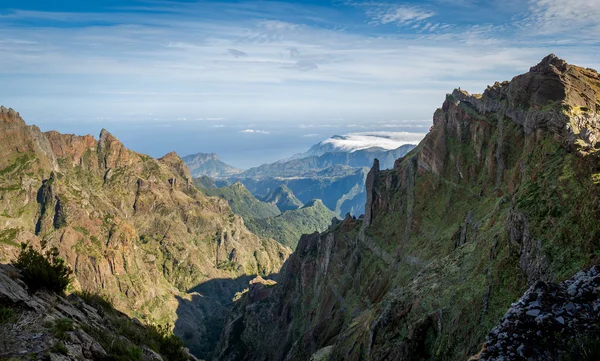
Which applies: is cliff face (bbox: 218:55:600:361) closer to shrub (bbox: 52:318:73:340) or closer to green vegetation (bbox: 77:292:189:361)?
green vegetation (bbox: 77:292:189:361)

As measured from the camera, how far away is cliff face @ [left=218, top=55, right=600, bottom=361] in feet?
92.4

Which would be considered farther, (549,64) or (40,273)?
(549,64)

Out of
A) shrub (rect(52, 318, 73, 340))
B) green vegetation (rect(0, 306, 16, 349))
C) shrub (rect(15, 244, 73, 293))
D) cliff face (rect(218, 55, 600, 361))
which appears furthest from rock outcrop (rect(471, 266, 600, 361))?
shrub (rect(15, 244, 73, 293))

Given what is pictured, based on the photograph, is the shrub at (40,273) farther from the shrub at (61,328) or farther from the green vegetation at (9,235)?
the green vegetation at (9,235)

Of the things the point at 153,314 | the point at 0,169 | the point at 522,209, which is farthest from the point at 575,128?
A: the point at 0,169

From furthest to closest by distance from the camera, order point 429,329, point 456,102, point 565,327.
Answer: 1. point 456,102
2. point 429,329
3. point 565,327

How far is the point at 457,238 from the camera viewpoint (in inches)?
2175

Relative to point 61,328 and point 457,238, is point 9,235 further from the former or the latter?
point 61,328

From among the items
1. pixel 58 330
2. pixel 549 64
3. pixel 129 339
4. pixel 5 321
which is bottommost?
pixel 129 339

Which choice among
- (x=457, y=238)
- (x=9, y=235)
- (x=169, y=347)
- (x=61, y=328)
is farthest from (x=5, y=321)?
(x=9, y=235)

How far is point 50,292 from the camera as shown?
22.5m

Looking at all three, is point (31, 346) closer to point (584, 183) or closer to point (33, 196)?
point (584, 183)

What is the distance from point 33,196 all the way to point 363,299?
192896 mm

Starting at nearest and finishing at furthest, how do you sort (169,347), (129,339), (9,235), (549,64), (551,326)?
(551,326) < (129,339) < (169,347) < (549,64) < (9,235)
